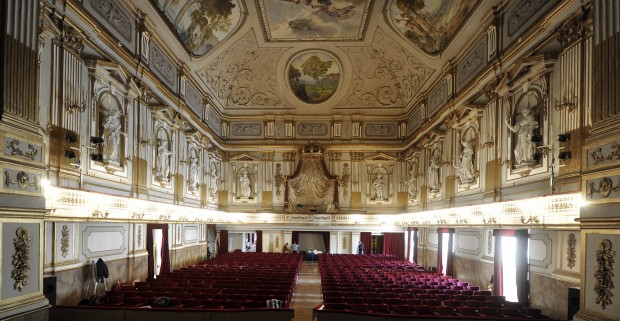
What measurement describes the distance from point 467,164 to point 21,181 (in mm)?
14572

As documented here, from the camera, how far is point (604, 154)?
20.6 ft

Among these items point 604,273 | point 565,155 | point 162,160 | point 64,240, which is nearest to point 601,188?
point 604,273

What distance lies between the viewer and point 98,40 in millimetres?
12180

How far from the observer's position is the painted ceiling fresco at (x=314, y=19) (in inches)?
839

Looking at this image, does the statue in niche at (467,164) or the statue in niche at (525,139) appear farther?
the statue in niche at (467,164)

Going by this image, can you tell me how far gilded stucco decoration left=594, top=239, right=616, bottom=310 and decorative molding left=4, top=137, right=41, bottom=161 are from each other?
351 inches

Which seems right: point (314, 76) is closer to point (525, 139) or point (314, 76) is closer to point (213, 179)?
point (213, 179)

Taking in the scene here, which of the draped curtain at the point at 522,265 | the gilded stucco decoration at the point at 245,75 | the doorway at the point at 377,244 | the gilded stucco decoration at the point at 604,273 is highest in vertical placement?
the gilded stucco decoration at the point at 245,75

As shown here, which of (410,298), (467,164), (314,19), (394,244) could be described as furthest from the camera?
(394,244)

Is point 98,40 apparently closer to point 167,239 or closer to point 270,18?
point 167,239

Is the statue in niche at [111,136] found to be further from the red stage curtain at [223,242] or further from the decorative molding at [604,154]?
the red stage curtain at [223,242]

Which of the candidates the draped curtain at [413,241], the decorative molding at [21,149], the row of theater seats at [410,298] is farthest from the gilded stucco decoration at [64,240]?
the draped curtain at [413,241]

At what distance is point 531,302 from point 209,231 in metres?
20.5

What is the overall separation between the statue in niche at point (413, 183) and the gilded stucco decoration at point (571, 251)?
15678mm
